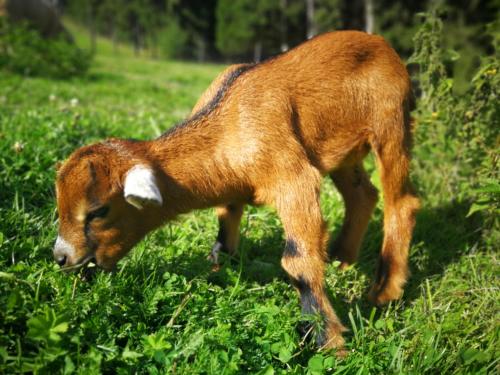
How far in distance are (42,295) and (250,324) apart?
1.17 metres

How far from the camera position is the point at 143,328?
253cm

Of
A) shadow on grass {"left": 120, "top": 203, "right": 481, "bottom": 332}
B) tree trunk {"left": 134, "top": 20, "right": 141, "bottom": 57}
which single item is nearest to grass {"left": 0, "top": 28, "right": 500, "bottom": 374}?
shadow on grass {"left": 120, "top": 203, "right": 481, "bottom": 332}

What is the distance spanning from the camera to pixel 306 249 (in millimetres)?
2945


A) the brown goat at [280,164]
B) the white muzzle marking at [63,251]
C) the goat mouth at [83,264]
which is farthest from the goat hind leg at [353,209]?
the white muzzle marking at [63,251]

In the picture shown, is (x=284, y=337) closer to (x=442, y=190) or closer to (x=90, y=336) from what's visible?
(x=90, y=336)

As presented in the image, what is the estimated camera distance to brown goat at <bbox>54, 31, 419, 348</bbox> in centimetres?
271

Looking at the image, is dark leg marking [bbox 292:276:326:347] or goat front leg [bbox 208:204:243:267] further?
goat front leg [bbox 208:204:243:267]

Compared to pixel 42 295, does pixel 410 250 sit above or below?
below

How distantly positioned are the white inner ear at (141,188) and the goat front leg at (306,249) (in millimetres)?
843

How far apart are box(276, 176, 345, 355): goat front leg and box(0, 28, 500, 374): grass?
150 mm

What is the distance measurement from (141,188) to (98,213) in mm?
390

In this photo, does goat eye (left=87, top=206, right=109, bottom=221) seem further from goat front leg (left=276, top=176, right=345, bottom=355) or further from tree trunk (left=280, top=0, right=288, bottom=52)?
tree trunk (left=280, top=0, right=288, bottom=52)

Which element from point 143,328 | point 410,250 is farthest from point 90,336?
point 410,250

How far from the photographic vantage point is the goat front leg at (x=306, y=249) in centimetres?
289
